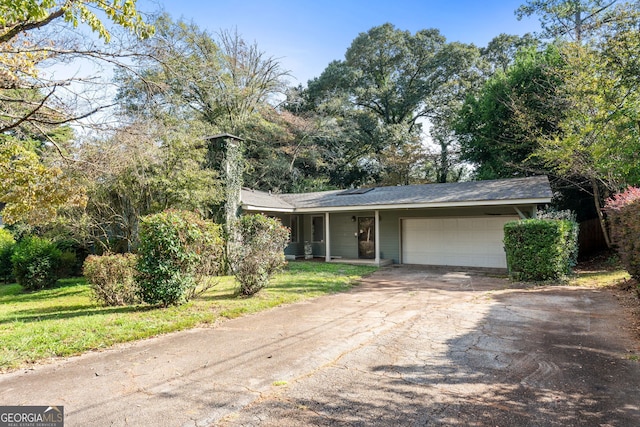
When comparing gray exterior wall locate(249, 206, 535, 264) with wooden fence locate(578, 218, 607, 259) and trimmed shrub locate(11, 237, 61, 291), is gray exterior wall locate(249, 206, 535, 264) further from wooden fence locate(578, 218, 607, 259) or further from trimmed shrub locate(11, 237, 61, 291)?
trimmed shrub locate(11, 237, 61, 291)

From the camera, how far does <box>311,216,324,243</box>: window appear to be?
16359 mm

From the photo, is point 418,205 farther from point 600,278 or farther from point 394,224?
point 600,278

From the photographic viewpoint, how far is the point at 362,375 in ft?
12.0

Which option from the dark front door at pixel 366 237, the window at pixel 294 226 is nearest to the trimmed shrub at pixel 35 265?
the window at pixel 294 226

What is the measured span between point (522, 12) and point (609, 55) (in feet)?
60.5

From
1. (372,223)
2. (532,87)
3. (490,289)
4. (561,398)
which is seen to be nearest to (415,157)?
(532,87)

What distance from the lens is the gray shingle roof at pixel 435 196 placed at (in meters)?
11.2

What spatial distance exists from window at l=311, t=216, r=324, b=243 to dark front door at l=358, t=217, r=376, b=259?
193cm

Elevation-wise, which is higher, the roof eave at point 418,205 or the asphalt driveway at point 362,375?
the roof eave at point 418,205

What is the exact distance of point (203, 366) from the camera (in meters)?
3.94

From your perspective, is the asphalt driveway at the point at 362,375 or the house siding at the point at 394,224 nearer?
the asphalt driveway at the point at 362,375

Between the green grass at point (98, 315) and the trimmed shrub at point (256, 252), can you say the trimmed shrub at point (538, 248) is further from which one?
the trimmed shrub at point (256, 252)

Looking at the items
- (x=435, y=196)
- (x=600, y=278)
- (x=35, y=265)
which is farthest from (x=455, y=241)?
(x=35, y=265)

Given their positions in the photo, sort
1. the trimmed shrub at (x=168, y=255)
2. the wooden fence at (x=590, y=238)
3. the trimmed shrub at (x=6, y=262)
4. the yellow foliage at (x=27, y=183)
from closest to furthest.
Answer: the yellow foliage at (x=27, y=183), the trimmed shrub at (x=168, y=255), the trimmed shrub at (x=6, y=262), the wooden fence at (x=590, y=238)
